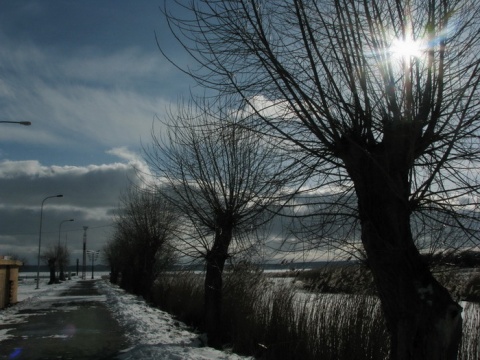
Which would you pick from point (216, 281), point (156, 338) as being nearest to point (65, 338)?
point (156, 338)

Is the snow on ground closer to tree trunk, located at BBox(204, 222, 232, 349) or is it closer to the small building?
tree trunk, located at BBox(204, 222, 232, 349)

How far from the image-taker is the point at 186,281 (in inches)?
755

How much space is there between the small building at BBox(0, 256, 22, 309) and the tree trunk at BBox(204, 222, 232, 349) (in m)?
11.3

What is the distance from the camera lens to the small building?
69.4 feet

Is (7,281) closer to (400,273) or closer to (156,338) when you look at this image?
(156,338)

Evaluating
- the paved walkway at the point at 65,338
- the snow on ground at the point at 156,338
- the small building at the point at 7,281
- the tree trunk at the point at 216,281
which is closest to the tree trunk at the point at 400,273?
the snow on ground at the point at 156,338

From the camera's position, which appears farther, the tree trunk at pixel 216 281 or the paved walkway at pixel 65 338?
the tree trunk at pixel 216 281

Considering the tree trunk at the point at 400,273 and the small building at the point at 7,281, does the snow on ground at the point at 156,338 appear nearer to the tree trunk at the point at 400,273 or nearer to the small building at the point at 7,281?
the small building at the point at 7,281

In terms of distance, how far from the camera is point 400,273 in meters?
4.57

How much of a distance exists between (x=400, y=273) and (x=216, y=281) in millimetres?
8044

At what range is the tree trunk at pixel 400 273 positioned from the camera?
4.30 m

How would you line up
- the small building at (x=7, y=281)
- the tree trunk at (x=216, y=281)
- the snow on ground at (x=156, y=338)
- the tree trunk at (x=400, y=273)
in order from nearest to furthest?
the tree trunk at (x=400, y=273), the snow on ground at (x=156, y=338), the tree trunk at (x=216, y=281), the small building at (x=7, y=281)

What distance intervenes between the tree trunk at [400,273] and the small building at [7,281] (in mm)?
18388

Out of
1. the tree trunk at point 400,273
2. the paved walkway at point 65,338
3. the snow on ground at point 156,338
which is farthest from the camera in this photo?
the paved walkway at point 65,338
